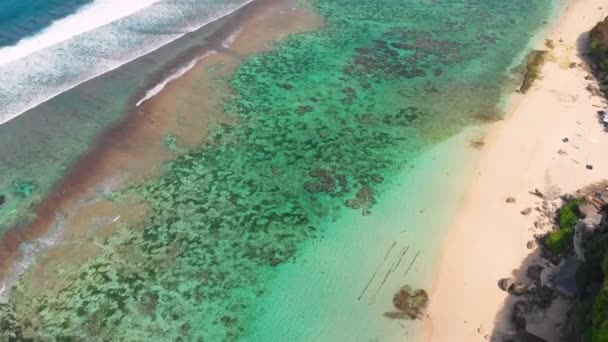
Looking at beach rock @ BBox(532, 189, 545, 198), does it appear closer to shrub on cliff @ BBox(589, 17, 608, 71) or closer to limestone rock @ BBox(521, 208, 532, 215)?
limestone rock @ BBox(521, 208, 532, 215)

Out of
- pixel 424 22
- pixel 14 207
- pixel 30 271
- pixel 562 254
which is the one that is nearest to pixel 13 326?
pixel 30 271

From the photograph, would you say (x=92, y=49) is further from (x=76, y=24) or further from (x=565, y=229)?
(x=565, y=229)

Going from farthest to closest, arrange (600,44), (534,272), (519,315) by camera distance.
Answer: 1. (600,44)
2. (534,272)
3. (519,315)

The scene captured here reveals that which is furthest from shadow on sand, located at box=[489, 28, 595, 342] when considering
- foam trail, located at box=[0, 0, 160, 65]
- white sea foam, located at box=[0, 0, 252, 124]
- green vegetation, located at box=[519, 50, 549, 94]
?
foam trail, located at box=[0, 0, 160, 65]

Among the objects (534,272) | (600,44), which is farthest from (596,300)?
(600,44)

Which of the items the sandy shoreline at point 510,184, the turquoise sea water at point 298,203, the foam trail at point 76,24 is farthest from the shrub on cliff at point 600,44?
the foam trail at point 76,24

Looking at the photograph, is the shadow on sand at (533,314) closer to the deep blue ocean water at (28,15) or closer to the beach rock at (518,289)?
the beach rock at (518,289)
